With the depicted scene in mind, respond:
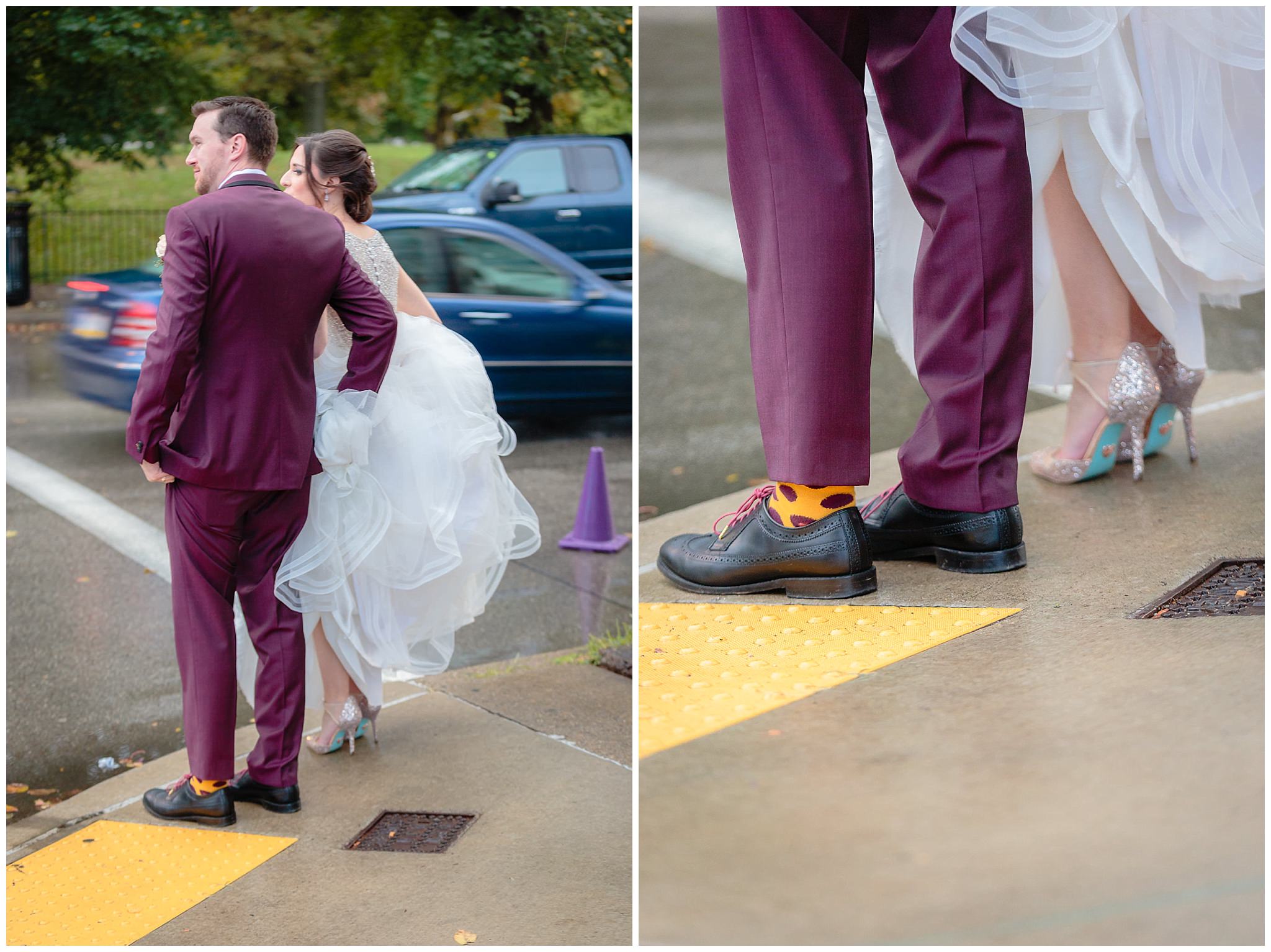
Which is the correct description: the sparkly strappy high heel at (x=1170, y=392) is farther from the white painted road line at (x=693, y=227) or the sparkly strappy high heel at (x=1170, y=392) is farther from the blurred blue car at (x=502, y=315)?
the blurred blue car at (x=502, y=315)

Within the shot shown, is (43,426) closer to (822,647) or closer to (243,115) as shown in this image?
(243,115)

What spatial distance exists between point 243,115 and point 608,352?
225 inches

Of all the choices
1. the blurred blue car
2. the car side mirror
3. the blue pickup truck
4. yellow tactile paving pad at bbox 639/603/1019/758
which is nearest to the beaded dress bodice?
yellow tactile paving pad at bbox 639/603/1019/758

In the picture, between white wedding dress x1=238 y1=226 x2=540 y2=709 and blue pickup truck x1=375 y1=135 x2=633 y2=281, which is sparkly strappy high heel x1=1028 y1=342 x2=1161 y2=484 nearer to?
white wedding dress x1=238 y1=226 x2=540 y2=709

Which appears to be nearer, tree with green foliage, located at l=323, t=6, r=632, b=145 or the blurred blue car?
the blurred blue car

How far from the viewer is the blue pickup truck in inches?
462

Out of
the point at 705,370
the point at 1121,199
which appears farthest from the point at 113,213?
the point at 1121,199

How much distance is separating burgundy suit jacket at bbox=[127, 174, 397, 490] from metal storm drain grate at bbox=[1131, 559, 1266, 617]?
229cm

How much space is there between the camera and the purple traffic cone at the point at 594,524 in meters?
6.65

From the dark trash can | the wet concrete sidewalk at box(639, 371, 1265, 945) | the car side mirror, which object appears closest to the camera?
the wet concrete sidewalk at box(639, 371, 1265, 945)

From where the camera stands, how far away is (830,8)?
115 inches

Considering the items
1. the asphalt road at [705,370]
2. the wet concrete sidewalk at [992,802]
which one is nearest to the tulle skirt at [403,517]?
the asphalt road at [705,370]

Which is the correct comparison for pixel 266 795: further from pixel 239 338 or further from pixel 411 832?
pixel 239 338

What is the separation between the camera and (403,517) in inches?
156
